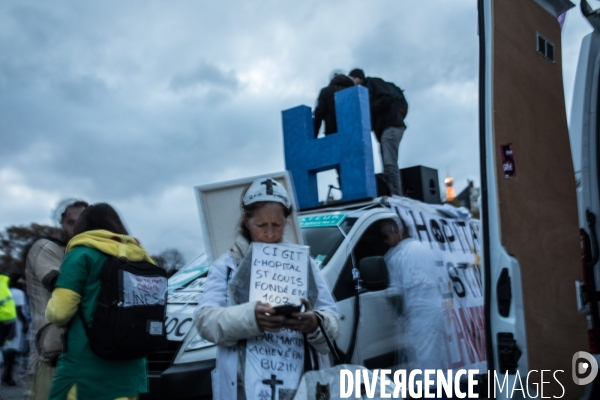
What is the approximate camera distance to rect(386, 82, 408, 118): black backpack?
22.4ft

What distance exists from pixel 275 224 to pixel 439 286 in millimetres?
2754

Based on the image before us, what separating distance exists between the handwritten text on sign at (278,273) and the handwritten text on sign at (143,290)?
0.64 metres

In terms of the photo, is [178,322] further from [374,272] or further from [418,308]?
[418,308]

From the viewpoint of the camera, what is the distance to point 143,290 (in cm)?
280

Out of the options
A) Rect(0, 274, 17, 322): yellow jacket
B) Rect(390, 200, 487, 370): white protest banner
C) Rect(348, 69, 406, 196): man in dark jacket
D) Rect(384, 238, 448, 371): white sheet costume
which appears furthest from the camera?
Rect(0, 274, 17, 322): yellow jacket

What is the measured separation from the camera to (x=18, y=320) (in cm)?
1006

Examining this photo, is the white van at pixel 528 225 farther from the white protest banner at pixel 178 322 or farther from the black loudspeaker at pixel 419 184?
the black loudspeaker at pixel 419 184

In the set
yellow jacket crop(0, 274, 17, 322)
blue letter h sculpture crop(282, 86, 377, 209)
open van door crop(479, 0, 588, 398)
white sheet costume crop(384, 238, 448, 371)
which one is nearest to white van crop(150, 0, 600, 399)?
open van door crop(479, 0, 588, 398)

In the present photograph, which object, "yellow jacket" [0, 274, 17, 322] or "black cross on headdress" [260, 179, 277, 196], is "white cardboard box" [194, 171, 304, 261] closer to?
"black cross on headdress" [260, 179, 277, 196]

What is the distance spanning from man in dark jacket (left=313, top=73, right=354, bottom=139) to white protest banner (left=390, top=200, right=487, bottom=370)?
1618mm

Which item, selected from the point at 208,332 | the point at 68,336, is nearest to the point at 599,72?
the point at 208,332

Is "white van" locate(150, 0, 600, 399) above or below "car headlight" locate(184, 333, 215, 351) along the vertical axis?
above

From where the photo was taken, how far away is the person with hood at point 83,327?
2.64m

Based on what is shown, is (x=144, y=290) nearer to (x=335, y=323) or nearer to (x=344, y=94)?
(x=335, y=323)
